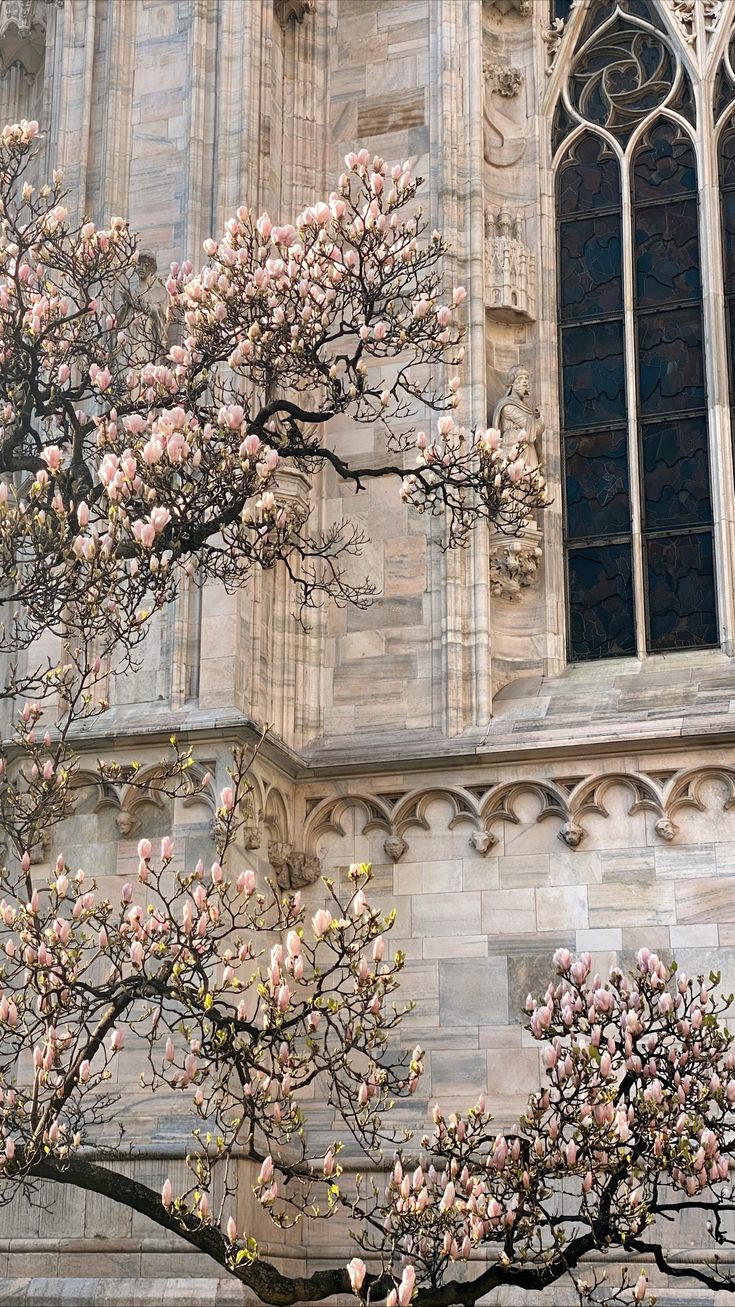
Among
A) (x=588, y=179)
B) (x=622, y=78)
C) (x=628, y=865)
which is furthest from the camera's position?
(x=622, y=78)

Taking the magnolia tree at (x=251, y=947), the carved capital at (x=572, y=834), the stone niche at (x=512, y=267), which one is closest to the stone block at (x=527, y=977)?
the carved capital at (x=572, y=834)

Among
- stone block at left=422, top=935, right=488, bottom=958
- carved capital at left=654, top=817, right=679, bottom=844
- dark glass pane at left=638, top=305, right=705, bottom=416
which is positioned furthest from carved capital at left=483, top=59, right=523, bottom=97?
stone block at left=422, top=935, right=488, bottom=958

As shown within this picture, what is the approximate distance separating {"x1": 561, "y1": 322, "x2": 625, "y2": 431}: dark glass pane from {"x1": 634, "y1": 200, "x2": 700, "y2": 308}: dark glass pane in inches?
13.5

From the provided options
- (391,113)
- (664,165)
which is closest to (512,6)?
(391,113)

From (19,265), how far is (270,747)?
3726 mm

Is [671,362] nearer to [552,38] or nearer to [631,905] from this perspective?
[552,38]

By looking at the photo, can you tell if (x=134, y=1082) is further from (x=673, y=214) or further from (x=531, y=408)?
(x=673, y=214)

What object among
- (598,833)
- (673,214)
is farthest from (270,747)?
(673,214)

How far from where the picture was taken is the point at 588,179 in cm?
1335

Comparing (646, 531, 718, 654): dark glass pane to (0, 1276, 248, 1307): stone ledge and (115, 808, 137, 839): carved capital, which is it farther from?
(0, 1276, 248, 1307): stone ledge

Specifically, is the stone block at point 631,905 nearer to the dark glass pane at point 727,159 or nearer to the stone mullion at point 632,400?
the stone mullion at point 632,400

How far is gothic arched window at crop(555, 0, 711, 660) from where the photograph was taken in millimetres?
12344

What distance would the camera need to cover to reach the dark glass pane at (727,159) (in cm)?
1290

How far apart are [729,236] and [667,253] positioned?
0.43 m
